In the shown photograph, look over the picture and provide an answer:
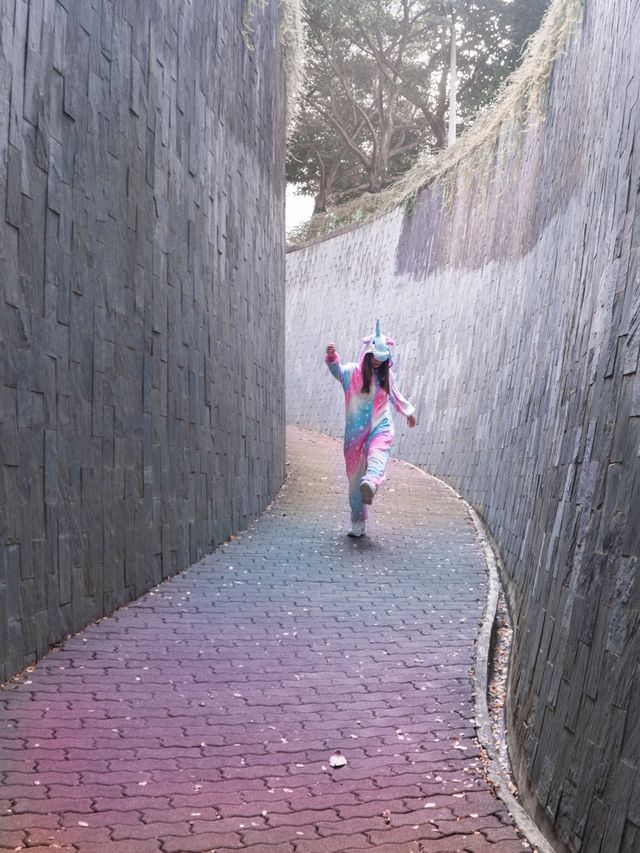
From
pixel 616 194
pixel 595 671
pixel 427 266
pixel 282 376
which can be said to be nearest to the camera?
pixel 595 671

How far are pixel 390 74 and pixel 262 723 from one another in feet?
94.6

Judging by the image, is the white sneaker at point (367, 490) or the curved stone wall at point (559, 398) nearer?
the curved stone wall at point (559, 398)

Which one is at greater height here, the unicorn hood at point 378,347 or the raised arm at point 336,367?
the unicorn hood at point 378,347

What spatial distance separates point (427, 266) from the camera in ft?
56.0

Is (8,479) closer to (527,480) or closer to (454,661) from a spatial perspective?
(454,661)

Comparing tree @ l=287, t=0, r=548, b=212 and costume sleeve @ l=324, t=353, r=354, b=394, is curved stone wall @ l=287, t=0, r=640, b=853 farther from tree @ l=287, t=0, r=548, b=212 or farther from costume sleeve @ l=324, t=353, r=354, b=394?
tree @ l=287, t=0, r=548, b=212

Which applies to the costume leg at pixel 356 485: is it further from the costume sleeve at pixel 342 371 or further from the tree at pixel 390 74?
the tree at pixel 390 74

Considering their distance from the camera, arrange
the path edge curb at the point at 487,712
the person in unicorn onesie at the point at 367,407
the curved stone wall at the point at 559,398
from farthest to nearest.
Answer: the person in unicorn onesie at the point at 367,407
the path edge curb at the point at 487,712
the curved stone wall at the point at 559,398

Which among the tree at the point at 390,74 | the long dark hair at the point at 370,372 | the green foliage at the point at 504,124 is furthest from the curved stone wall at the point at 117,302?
the tree at the point at 390,74

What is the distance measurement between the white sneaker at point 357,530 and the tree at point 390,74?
72.5 ft

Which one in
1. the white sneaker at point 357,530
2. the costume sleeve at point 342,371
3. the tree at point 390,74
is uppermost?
the tree at point 390,74

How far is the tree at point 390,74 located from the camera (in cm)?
2970

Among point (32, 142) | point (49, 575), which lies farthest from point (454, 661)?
point (32, 142)

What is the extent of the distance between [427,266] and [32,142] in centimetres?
1198
